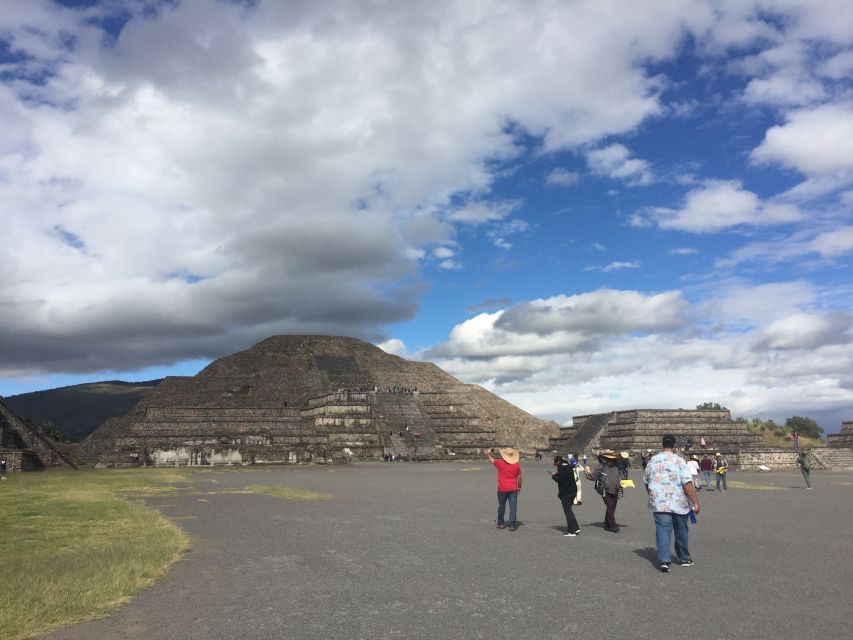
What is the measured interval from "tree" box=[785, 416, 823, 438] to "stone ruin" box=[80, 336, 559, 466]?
2476 centimetres

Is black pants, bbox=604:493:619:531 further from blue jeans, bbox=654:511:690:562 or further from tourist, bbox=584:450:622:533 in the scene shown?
blue jeans, bbox=654:511:690:562

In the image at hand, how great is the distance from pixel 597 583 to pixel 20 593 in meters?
6.71

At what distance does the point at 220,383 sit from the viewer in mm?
57062

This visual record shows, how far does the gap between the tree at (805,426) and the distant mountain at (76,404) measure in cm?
7994

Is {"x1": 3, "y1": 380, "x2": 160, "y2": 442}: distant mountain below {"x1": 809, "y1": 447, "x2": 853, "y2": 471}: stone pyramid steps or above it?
above

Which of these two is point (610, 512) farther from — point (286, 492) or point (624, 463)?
point (286, 492)

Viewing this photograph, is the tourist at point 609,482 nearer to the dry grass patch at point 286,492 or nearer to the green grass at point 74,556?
the green grass at point 74,556

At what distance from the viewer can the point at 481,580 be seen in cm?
779

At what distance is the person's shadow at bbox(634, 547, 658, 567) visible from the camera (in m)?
9.10

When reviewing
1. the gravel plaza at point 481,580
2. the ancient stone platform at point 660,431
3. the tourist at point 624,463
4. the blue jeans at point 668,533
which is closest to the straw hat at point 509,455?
the gravel plaza at point 481,580

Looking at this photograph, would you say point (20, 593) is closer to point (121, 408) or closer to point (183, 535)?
point (183, 535)

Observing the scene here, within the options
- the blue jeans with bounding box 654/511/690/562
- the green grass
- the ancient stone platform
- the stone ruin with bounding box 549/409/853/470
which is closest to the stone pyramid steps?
the stone ruin with bounding box 549/409/853/470

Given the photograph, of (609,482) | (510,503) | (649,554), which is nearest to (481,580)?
(649,554)

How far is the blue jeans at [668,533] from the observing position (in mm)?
8422
